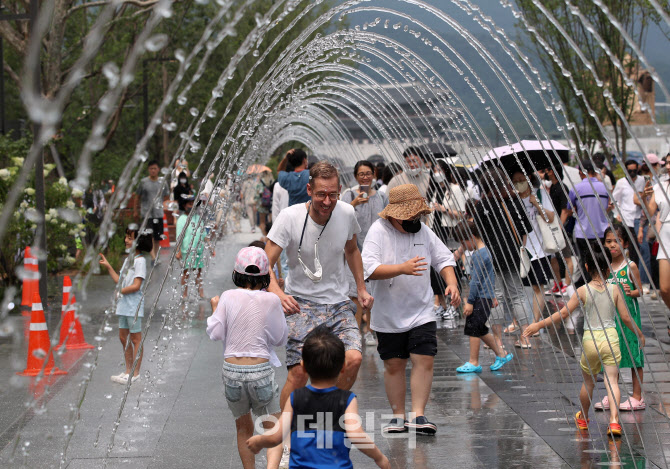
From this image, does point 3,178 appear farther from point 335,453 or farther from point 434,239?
point 335,453

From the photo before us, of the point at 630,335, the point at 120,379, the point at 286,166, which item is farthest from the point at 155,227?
the point at 630,335

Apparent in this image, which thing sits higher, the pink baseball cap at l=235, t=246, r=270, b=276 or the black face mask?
the black face mask

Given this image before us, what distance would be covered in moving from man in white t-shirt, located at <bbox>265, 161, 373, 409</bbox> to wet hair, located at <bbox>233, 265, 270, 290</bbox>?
0.55 meters

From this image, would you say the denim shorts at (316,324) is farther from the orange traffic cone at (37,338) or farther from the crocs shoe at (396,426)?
the orange traffic cone at (37,338)

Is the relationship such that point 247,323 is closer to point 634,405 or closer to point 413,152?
point 634,405

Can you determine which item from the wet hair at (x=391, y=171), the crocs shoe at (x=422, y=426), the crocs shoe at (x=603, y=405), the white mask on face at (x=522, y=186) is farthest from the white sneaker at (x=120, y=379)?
the wet hair at (x=391, y=171)

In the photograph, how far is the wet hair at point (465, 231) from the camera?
29.2 ft

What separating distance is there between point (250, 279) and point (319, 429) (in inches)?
56.2

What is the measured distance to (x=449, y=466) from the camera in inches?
216

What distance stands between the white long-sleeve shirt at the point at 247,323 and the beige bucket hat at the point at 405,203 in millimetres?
1422

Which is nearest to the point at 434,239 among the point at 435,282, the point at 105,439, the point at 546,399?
the point at 546,399

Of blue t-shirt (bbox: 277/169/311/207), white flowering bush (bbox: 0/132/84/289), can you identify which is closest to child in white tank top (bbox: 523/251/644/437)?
blue t-shirt (bbox: 277/169/311/207)

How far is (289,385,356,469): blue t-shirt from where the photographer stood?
3.91m

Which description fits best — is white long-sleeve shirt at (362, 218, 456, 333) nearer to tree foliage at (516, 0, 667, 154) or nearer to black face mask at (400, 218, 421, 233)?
black face mask at (400, 218, 421, 233)
